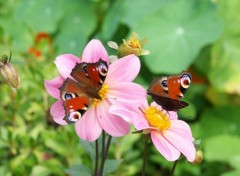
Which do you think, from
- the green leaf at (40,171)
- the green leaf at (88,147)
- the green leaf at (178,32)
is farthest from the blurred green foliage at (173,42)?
the green leaf at (88,147)

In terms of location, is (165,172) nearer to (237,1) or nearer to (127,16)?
(127,16)

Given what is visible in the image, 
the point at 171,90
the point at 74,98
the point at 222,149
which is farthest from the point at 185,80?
the point at 222,149

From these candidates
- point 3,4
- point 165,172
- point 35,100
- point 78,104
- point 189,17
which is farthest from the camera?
point 3,4

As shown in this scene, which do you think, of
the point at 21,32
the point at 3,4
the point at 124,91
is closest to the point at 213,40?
the point at 21,32

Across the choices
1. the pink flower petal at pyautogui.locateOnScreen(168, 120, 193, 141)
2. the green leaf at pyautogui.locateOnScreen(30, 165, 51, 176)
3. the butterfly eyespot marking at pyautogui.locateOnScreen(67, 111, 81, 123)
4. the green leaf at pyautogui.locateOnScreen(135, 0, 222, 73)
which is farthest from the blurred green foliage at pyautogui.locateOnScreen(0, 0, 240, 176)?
the butterfly eyespot marking at pyautogui.locateOnScreen(67, 111, 81, 123)

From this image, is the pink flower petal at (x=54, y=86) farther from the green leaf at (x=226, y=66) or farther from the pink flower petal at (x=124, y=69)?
the green leaf at (x=226, y=66)

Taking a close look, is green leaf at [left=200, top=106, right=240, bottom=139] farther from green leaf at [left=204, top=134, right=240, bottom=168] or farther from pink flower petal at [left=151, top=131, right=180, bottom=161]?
pink flower petal at [left=151, top=131, right=180, bottom=161]
